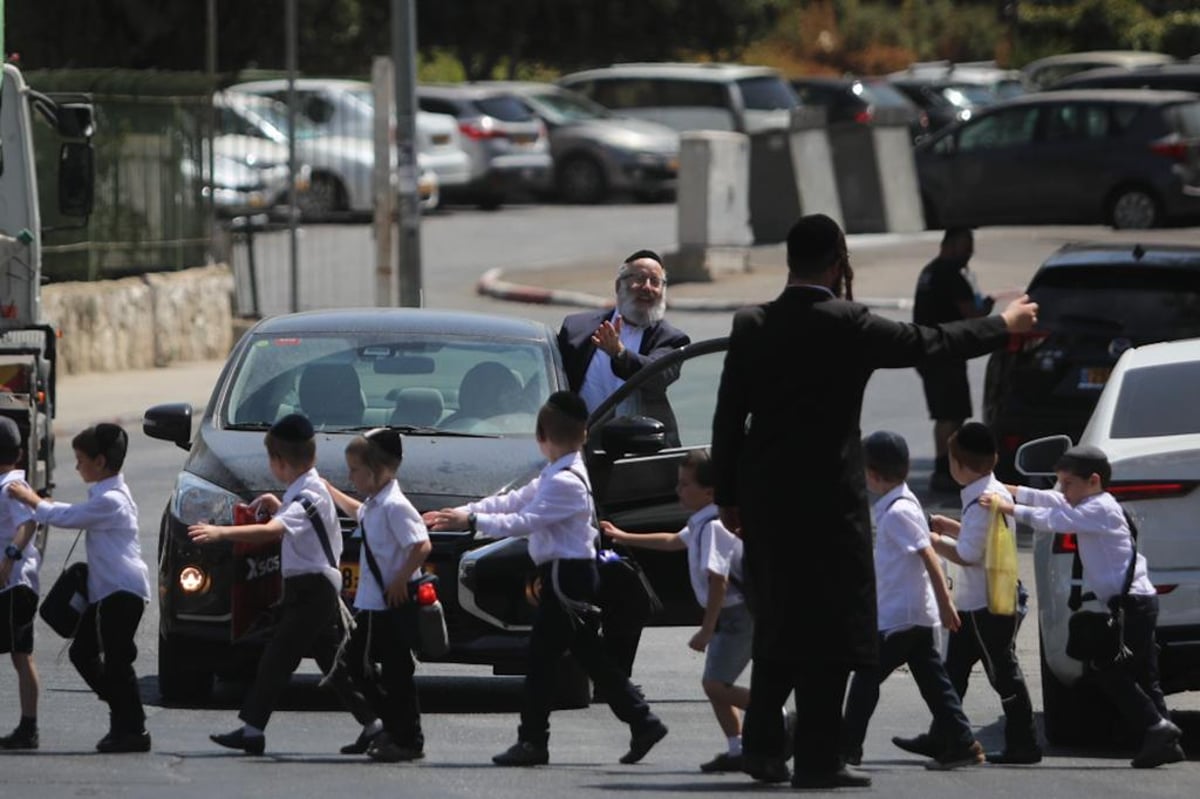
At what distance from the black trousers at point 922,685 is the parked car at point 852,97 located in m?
30.6

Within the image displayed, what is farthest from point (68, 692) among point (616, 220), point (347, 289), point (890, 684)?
point (616, 220)

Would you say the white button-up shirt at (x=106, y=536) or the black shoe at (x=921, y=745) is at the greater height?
the white button-up shirt at (x=106, y=536)

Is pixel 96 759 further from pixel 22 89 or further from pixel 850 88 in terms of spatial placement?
pixel 850 88

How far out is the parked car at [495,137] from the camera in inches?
1416

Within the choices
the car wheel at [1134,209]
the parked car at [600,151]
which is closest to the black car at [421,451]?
the car wheel at [1134,209]

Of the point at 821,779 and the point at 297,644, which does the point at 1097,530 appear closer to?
the point at 821,779

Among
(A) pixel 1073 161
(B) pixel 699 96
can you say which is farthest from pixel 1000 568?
(B) pixel 699 96

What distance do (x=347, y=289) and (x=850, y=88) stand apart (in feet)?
48.3

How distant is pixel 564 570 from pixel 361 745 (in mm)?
893

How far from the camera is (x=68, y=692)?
970cm

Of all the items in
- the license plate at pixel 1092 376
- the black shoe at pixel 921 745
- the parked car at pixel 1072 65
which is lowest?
the black shoe at pixel 921 745

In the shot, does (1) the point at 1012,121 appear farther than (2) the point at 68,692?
Yes

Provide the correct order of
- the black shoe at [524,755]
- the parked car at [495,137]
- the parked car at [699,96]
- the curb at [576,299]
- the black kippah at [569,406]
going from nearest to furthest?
the black shoe at [524,755], the black kippah at [569,406], the curb at [576,299], the parked car at [495,137], the parked car at [699,96]

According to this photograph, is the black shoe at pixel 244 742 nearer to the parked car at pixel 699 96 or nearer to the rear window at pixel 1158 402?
the rear window at pixel 1158 402
